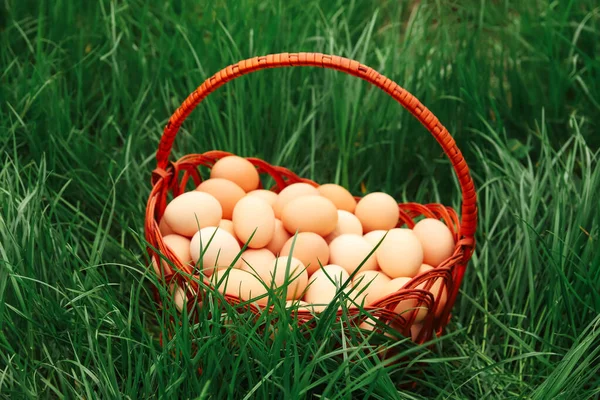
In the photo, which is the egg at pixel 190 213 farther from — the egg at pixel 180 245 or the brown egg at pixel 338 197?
the brown egg at pixel 338 197

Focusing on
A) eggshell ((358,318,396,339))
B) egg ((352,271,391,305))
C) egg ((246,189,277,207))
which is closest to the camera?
eggshell ((358,318,396,339))

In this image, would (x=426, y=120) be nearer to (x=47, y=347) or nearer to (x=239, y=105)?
(x=239, y=105)

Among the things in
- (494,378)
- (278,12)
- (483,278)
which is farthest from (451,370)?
(278,12)

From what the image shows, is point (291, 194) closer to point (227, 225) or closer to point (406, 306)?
point (227, 225)

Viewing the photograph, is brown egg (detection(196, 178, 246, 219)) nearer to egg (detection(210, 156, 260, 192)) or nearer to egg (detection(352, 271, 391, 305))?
egg (detection(210, 156, 260, 192))

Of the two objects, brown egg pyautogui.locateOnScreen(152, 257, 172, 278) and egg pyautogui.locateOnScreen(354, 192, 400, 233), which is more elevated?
egg pyautogui.locateOnScreen(354, 192, 400, 233)

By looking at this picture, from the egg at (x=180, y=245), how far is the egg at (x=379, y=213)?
42 centimetres

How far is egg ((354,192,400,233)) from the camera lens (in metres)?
1.62

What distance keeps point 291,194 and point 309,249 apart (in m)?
0.20

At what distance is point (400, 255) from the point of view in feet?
4.76

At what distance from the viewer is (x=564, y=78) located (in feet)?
6.42

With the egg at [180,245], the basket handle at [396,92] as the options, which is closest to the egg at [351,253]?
the basket handle at [396,92]

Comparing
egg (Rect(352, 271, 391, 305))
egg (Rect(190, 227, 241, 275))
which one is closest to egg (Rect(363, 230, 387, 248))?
egg (Rect(352, 271, 391, 305))

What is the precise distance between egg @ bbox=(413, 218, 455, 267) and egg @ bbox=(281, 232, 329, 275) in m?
0.22
